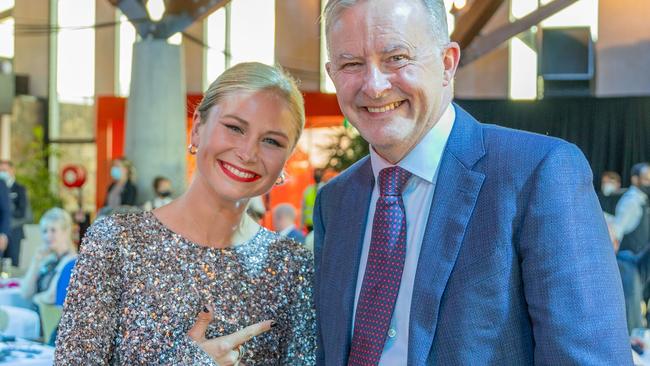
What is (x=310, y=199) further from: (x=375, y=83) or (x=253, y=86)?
(x=375, y=83)

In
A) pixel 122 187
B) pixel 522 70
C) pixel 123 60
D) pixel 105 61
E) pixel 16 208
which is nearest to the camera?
pixel 16 208

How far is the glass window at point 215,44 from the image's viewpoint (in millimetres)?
18766

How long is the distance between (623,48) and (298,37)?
21.9ft

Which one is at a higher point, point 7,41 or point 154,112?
point 7,41

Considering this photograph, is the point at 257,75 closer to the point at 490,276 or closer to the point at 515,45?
the point at 490,276

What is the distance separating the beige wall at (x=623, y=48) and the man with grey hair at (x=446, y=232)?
13799 millimetres

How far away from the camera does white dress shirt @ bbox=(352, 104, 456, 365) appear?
1756 millimetres

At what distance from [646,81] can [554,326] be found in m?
14.6

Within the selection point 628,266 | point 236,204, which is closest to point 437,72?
point 236,204

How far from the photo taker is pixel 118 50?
750 inches

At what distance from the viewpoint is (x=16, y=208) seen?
37.1ft

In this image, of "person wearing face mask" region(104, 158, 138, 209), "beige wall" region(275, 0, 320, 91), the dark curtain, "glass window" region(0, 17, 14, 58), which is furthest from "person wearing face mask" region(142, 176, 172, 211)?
"glass window" region(0, 17, 14, 58)

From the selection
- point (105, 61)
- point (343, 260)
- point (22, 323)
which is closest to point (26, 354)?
point (22, 323)

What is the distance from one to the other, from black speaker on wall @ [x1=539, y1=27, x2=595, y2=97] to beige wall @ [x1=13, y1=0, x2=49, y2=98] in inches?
414
